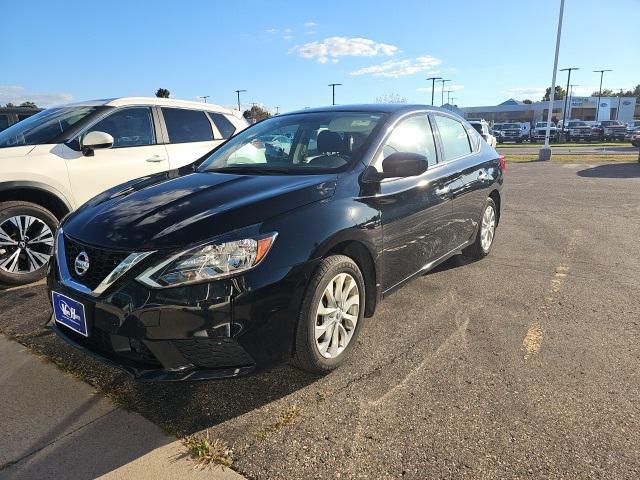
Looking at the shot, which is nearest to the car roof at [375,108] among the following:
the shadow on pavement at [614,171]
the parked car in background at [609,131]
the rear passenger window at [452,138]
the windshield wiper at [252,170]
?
the rear passenger window at [452,138]

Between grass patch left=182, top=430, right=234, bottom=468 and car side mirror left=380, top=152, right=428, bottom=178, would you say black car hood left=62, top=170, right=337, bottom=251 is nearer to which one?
car side mirror left=380, top=152, right=428, bottom=178

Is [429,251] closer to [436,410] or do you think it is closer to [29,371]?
[436,410]

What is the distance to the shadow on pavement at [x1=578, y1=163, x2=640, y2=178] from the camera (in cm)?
1345

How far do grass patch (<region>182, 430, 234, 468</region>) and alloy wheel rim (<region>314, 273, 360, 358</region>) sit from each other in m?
0.75

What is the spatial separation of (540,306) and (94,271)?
11.1 ft

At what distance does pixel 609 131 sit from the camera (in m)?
43.9

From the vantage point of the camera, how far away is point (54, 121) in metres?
5.11

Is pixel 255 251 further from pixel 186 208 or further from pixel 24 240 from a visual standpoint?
pixel 24 240

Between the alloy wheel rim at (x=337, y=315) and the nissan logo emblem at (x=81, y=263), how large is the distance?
4.15 feet

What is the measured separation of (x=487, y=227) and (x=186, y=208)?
375cm

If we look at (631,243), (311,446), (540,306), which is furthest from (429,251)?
(631,243)

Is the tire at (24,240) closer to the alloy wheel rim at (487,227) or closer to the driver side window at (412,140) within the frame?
the driver side window at (412,140)

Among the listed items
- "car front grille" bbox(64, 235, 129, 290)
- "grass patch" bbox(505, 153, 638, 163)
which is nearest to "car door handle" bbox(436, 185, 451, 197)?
"car front grille" bbox(64, 235, 129, 290)

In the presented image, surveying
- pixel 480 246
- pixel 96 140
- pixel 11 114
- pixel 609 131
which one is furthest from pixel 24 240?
pixel 609 131
